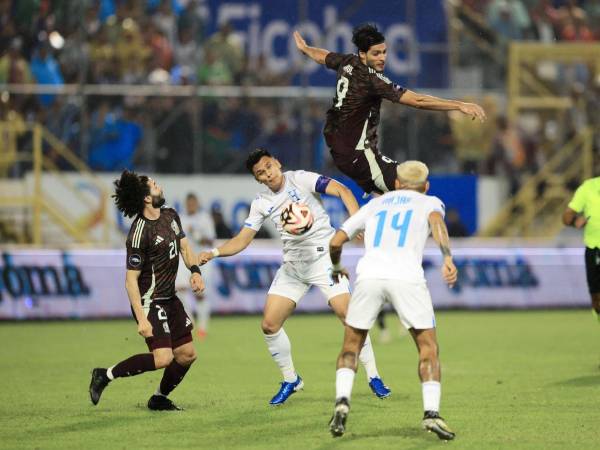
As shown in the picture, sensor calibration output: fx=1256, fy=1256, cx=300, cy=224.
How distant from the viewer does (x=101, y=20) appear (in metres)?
24.7

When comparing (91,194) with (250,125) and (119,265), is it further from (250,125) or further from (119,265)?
(250,125)

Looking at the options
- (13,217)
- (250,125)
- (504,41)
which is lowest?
(13,217)

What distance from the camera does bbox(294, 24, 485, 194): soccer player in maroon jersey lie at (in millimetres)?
10758

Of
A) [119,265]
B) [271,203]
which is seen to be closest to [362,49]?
[271,203]

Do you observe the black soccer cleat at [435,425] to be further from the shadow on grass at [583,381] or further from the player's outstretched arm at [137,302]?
the shadow on grass at [583,381]

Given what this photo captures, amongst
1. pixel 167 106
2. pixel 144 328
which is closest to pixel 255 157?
pixel 144 328

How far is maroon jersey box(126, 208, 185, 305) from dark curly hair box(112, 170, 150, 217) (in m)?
0.16

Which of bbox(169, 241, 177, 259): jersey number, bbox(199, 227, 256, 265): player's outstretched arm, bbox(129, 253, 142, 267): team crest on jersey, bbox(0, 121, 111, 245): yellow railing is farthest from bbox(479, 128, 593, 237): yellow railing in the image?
bbox(129, 253, 142, 267): team crest on jersey

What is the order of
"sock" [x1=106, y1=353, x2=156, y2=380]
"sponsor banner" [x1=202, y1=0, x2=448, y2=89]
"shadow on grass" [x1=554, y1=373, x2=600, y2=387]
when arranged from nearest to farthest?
1. "sock" [x1=106, y1=353, x2=156, y2=380]
2. "shadow on grass" [x1=554, y1=373, x2=600, y2=387]
3. "sponsor banner" [x1=202, y1=0, x2=448, y2=89]

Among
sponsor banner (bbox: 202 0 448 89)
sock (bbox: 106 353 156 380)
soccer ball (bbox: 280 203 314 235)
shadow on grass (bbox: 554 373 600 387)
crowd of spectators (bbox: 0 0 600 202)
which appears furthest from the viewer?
sponsor banner (bbox: 202 0 448 89)

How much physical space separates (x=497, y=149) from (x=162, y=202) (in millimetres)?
15863

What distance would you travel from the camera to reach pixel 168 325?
11.0 meters

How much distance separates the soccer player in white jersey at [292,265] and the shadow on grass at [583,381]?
223 centimetres

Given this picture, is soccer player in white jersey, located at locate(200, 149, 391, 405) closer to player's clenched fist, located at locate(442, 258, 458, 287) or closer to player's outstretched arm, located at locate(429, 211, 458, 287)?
player's outstretched arm, located at locate(429, 211, 458, 287)
